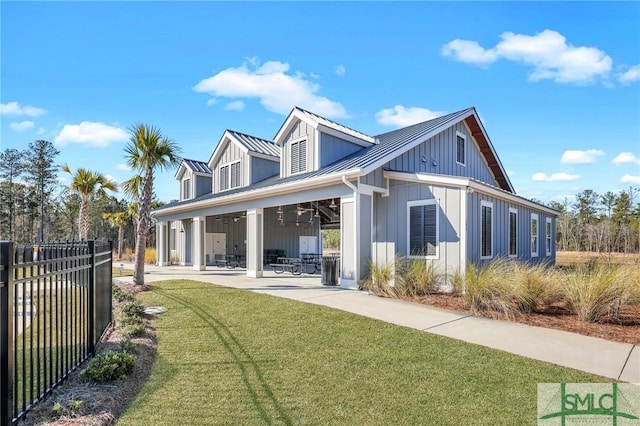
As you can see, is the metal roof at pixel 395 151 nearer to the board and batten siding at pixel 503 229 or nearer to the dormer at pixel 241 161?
the dormer at pixel 241 161

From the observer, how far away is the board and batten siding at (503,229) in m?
10.9

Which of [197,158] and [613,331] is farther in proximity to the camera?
[197,158]

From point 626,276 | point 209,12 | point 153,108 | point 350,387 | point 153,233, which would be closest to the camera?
point 350,387

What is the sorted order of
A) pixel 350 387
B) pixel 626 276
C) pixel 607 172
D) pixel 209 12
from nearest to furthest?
pixel 350 387 → pixel 626 276 → pixel 209 12 → pixel 607 172

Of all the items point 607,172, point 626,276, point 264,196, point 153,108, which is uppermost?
point 153,108

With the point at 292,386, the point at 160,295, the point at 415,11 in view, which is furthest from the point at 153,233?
the point at 292,386

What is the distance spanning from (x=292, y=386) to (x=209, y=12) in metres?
10.3

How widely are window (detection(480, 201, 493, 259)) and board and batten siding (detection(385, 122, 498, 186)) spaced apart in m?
2.83

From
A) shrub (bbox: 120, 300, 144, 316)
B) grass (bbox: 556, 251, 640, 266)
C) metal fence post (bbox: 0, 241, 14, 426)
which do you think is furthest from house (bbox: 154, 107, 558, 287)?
metal fence post (bbox: 0, 241, 14, 426)

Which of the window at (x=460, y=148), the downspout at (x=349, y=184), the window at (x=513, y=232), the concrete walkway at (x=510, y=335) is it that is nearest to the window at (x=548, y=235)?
the window at (x=513, y=232)

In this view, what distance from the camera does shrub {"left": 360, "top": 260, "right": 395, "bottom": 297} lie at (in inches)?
392

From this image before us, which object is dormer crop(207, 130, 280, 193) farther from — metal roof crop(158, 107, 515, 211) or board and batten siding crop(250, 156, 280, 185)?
metal roof crop(158, 107, 515, 211)

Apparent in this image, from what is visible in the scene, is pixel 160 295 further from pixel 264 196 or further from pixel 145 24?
pixel 145 24

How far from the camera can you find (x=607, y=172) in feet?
90.0
